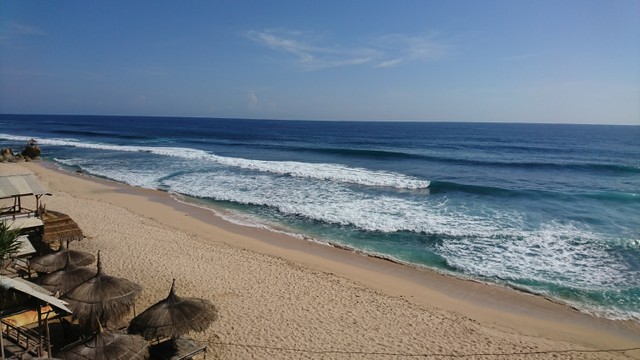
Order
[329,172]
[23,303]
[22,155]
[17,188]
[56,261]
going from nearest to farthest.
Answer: [23,303]
[56,261]
[17,188]
[329,172]
[22,155]

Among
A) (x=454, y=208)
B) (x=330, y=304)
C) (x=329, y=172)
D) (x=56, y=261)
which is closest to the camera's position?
(x=56, y=261)

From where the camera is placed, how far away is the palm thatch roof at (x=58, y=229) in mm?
12859

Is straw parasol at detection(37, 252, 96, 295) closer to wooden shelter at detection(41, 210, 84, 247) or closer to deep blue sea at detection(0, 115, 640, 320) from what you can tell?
wooden shelter at detection(41, 210, 84, 247)

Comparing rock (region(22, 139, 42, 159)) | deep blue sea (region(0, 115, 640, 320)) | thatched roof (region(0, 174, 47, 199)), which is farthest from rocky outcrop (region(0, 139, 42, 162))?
thatched roof (region(0, 174, 47, 199))

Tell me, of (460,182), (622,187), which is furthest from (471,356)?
(622,187)

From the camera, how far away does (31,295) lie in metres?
6.52

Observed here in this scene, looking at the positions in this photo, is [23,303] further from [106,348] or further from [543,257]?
[543,257]

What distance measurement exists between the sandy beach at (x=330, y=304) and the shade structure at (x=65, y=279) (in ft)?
5.73

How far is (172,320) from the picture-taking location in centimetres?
799

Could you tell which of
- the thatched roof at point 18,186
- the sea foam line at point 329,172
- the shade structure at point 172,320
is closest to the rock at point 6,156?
the sea foam line at point 329,172

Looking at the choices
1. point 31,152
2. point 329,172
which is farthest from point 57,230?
point 31,152

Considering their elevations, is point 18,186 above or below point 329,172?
above

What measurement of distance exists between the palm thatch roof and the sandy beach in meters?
1.28

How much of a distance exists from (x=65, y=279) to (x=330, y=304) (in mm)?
6574
